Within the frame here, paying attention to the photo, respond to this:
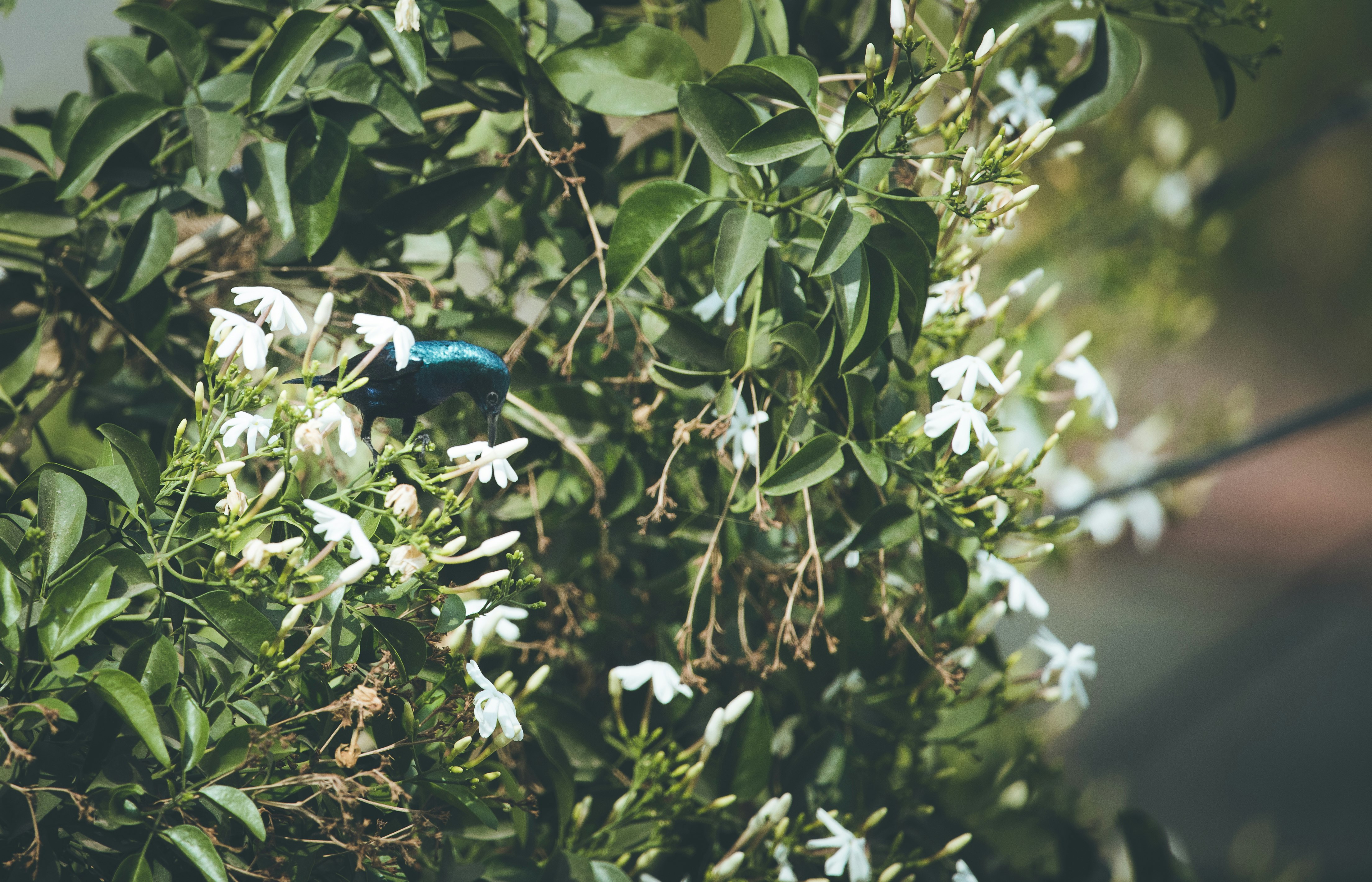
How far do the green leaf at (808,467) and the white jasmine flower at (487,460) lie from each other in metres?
0.15

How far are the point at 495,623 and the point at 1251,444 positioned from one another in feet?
3.68

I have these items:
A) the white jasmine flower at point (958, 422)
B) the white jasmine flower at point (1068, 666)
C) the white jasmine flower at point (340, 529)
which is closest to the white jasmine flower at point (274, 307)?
the white jasmine flower at point (340, 529)

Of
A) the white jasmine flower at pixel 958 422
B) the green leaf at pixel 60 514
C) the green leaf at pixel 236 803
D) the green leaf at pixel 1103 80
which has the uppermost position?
the green leaf at pixel 1103 80

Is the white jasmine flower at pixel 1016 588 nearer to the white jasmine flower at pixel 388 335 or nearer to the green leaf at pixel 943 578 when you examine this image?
the green leaf at pixel 943 578

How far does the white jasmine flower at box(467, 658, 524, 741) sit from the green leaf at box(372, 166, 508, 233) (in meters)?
0.30

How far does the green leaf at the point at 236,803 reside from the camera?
1.41 feet

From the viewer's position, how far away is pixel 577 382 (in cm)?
66

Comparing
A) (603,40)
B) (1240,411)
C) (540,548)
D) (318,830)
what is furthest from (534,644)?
(1240,411)

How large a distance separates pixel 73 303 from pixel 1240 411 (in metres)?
1.57

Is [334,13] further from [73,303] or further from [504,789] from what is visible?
[504,789]

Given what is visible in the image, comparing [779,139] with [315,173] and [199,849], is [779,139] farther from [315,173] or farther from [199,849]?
[199,849]

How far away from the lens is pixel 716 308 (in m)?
0.63

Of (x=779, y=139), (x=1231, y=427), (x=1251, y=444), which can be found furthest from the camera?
(x=1231, y=427)

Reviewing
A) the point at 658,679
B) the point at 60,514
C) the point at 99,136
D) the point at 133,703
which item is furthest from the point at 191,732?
the point at 99,136
